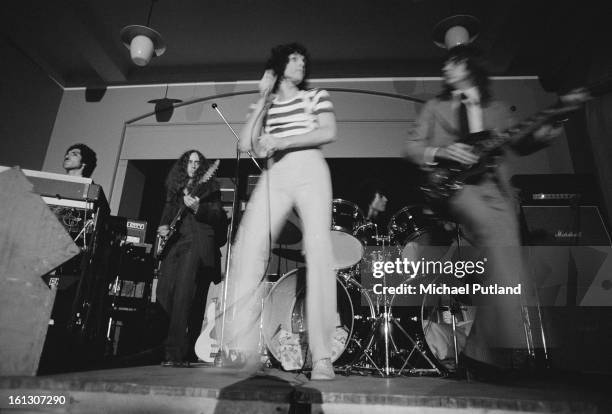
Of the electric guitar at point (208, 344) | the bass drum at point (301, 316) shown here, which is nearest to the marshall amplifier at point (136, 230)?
the electric guitar at point (208, 344)

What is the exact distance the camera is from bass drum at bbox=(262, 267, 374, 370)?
3369mm

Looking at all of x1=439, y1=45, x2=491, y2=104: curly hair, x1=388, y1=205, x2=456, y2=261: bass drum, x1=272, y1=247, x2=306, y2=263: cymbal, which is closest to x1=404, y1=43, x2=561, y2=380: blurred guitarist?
x1=439, y1=45, x2=491, y2=104: curly hair

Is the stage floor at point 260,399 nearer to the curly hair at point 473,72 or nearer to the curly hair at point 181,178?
the curly hair at point 473,72

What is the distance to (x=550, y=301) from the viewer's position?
127 inches

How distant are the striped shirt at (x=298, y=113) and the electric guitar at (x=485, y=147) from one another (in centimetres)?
77

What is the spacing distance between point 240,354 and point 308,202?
3.01ft

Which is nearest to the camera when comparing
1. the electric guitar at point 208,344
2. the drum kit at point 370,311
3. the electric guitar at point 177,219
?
the drum kit at point 370,311

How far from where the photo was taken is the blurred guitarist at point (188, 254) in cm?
323

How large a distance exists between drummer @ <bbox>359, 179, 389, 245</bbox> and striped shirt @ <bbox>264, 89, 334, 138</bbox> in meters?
1.85

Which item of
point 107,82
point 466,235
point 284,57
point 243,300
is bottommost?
point 243,300

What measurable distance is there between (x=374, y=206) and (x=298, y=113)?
2.61 metres

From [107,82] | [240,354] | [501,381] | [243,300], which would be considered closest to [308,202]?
[243,300]

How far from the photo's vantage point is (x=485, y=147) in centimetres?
204

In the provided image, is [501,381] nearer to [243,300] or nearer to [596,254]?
[243,300]
